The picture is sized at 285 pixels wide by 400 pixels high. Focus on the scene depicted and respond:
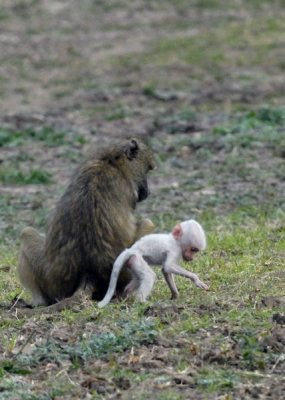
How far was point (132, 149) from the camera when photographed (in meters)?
9.98

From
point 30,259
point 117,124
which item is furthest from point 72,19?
point 30,259

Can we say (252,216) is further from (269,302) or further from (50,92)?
(50,92)

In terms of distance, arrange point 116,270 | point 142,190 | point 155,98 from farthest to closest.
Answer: point 155,98, point 142,190, point 116,270

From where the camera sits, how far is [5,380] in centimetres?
733

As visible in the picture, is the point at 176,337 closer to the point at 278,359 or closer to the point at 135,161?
the point at 278,359

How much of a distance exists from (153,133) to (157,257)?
776 centimetres

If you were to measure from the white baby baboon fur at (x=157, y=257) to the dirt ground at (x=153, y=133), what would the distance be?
0.33 meters

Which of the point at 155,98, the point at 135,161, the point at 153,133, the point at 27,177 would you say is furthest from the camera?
the point at 155,98

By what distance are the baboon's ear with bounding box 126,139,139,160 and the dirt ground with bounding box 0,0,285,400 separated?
1522mm

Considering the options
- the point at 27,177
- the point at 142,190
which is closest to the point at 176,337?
the point at 142,190

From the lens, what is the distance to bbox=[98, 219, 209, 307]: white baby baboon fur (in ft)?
Result: 28.8

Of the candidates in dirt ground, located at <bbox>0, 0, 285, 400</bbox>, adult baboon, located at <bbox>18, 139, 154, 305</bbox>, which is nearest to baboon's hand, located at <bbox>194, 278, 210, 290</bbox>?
dirt ground, located at <bbox>0, 0, 285, 400</bbox>

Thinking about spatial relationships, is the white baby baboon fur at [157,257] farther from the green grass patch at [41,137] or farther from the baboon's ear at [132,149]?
the green grass patch at [41,137]

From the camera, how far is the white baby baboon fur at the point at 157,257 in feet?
28.8
